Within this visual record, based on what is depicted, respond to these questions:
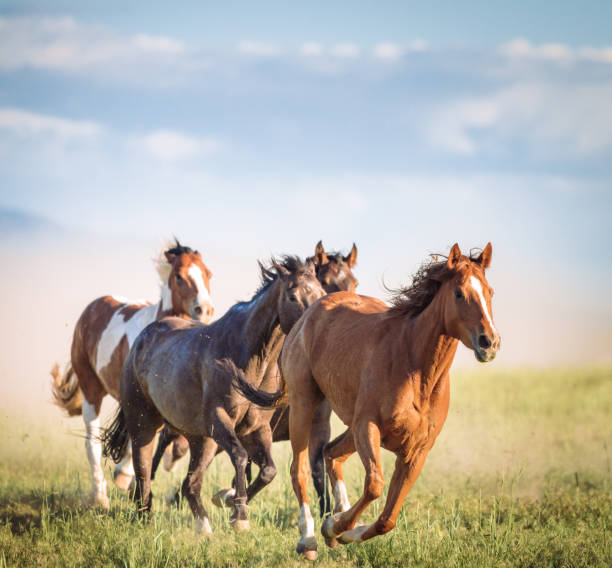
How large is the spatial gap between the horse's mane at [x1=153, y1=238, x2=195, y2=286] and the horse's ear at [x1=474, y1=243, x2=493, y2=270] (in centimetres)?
482

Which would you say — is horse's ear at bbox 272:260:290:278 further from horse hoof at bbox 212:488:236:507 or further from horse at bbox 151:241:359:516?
horse hoof at bbox 212:488:236:507

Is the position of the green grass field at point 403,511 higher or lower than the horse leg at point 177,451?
lower

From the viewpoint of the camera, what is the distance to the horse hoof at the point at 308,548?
5703 millimetres

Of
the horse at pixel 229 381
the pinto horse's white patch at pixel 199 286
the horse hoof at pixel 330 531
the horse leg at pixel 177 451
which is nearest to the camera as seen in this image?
the horse hoof at pixel 330 531

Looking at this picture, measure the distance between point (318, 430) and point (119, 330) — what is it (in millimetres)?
3238

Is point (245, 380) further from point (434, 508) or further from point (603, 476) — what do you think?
point (603, 476)

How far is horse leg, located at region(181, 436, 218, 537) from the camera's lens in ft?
22.7

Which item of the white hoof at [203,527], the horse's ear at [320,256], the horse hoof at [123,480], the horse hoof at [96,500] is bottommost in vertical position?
the horse hoof at [96,500]

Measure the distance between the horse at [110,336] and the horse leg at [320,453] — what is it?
206 centimetres

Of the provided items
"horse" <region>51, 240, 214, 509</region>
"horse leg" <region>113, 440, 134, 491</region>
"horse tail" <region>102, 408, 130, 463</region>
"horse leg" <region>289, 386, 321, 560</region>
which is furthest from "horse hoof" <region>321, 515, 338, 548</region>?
"horse leg" <region>113, 440, 134, 491</region>

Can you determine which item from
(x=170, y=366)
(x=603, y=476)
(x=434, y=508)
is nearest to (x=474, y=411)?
(x=603, y=476)

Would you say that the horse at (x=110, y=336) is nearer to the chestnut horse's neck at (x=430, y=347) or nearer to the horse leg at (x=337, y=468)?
the horse leg at (x=337, y=468)

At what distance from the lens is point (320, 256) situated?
8.29m

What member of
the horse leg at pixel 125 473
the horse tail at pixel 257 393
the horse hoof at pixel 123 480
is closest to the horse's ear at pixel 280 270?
the horse tail at pixel 257 393
